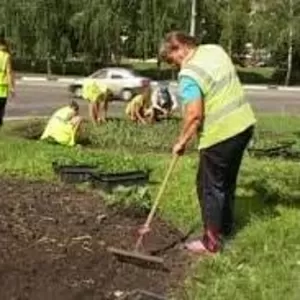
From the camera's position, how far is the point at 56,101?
1307 inches

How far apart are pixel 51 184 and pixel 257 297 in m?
4.46

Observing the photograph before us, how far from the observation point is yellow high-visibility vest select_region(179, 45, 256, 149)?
732 cm

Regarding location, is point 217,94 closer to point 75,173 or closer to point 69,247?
point 69,247

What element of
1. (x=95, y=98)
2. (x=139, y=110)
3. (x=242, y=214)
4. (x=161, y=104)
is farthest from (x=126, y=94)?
(x=242, y=214)

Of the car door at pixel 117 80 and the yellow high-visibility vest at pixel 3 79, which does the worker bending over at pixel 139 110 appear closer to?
the yellow high-visibility vest at pixel 3 79

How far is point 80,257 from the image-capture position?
711 cm

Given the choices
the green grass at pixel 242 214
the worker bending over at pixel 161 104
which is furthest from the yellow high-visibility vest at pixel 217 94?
the worker bending over at pixel 161 104

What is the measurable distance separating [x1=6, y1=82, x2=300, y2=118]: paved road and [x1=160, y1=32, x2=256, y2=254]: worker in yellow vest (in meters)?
18.2

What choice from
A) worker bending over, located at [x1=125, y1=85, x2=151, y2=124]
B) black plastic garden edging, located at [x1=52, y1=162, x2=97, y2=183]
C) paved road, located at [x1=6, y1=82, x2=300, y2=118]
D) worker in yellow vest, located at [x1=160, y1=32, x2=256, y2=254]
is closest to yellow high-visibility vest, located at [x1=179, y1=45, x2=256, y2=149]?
worker in yellow vest, located at [x1=160, y1=32, x2=256, y2=254]

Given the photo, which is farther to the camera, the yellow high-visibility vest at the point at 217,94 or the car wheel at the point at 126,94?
the car wheel at the point at 126,94

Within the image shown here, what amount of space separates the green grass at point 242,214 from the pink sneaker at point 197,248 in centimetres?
16

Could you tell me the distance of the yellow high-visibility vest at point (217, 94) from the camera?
7.32 meters

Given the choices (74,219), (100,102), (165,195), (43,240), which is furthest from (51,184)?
(100,102)

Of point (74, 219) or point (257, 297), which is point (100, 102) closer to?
point (74, 219)
